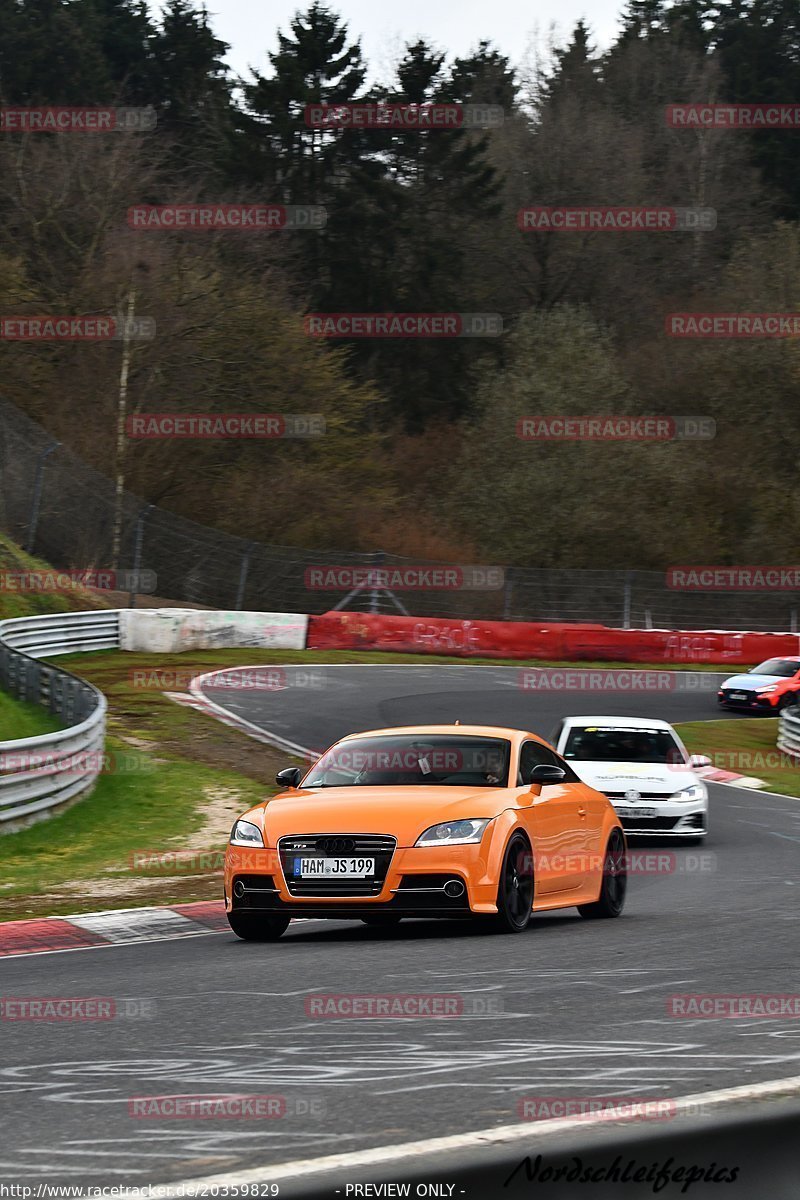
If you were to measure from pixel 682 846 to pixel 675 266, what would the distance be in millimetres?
59134

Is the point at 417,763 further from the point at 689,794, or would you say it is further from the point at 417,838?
the point at 689,794

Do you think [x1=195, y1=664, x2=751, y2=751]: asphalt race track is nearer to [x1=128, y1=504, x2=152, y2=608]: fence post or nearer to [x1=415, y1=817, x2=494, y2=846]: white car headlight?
[x1=128, y1=504, x2=152, y2=608]: fence post

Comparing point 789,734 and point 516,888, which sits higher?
point 516,888

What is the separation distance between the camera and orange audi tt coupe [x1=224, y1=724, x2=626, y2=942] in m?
9.91

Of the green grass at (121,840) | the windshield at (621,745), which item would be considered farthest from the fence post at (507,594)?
the windshield at (621,745)

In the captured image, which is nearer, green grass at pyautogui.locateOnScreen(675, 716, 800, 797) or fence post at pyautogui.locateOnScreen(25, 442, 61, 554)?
green grass at pyautogui.locateOnScreen(675, 716, 800, 797)

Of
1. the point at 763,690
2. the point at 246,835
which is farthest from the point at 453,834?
the point at 763,690

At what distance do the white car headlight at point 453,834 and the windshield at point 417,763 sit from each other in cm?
74

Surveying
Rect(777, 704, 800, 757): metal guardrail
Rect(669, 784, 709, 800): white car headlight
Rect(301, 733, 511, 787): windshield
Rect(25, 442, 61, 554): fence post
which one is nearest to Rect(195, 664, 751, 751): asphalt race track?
Rect(777, 704, 800, 757): metal guardrail

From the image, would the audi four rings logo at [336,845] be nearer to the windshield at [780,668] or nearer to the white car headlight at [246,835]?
the white car headlight at [246,835]

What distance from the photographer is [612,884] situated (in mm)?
12078

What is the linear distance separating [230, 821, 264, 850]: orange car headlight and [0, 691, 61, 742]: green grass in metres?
10.3

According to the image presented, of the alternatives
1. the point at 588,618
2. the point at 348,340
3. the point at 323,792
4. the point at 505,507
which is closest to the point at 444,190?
the point at 348,340

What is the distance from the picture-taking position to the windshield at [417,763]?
35.9 feet
